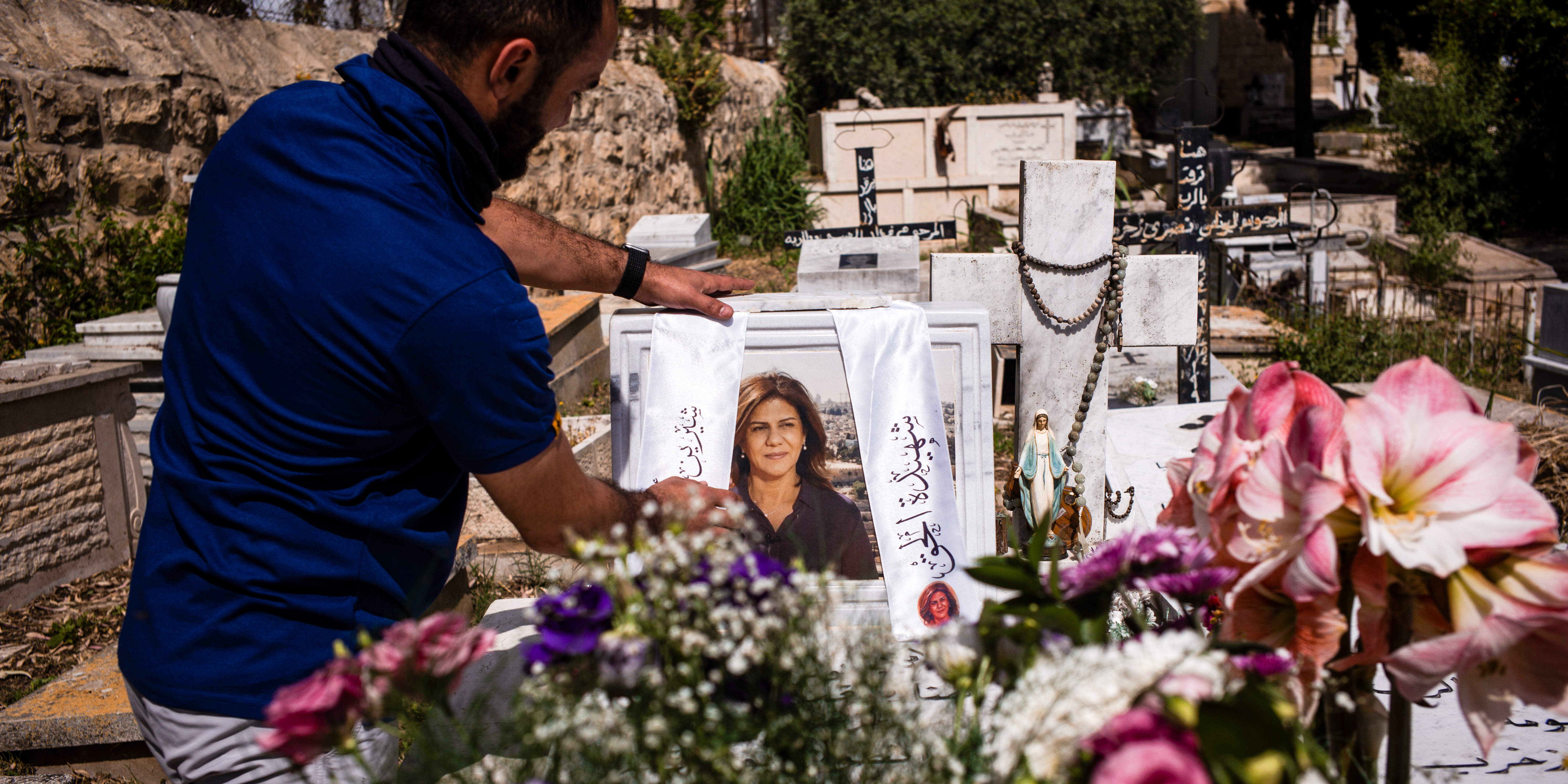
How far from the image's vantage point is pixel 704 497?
1872 millimetres

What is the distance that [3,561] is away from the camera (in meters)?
3.84

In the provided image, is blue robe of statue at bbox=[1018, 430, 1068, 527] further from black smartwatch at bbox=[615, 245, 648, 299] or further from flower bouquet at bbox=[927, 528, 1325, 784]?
flower bouquet at bbox=[927, 528, 1325, 784]

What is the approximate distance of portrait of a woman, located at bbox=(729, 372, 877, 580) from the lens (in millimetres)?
2197

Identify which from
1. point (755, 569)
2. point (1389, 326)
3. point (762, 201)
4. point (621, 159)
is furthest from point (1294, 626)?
point (762, 201)

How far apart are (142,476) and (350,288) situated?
4287 mm

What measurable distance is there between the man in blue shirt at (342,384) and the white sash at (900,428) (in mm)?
792

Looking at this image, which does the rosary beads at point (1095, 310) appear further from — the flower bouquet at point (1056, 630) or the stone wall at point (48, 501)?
the stone wall at point (48, 501)

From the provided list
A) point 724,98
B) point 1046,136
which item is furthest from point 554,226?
point 1046,136

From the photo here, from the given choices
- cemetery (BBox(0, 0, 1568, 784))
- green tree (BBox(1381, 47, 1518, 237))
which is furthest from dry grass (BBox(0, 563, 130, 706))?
green tree (BBox(1381, 47, 1518, 237))

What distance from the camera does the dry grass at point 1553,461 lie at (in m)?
3.98

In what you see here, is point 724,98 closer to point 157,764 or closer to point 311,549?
point 157,764

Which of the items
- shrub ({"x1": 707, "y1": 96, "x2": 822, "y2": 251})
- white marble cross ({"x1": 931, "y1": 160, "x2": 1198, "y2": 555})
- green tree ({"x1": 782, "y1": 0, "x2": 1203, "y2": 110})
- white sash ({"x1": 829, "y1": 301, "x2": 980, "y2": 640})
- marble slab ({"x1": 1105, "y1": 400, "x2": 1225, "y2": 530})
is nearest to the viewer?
white sash ({"x1": 829, "y1": 301, "x2": 980, "y2": 640})

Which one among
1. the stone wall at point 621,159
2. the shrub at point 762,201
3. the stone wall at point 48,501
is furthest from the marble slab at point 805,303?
the shrub at point 762,201

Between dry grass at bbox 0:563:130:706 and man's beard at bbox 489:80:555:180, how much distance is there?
2.66 metres
